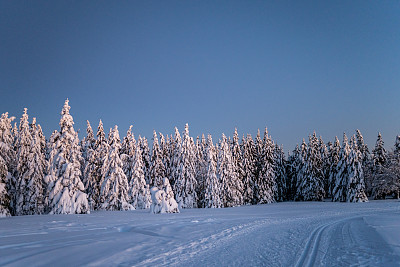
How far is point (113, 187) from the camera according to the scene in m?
38.5

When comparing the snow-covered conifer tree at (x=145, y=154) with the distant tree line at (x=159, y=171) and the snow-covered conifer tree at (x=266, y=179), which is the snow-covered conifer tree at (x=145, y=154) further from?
the snow-covered conifer tree at (x=266, y=179)

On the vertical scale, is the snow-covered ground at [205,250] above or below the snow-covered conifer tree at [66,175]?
below

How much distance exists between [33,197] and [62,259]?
33.4 metres

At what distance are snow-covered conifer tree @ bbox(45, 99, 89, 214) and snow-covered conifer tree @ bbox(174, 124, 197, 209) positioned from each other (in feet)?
65.1

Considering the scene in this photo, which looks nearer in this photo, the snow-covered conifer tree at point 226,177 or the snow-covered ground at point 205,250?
the snow-covered ground at point 205,250

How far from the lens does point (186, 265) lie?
7.36 m

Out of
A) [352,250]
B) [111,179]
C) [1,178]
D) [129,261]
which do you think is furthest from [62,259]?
[111,179]

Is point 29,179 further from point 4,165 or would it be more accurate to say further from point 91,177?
point 91,177

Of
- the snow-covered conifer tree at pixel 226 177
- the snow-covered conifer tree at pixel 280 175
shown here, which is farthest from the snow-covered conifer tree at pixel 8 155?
the snow-covered conifer tree at pixel 280 175

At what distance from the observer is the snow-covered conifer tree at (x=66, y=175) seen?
29375 millimetres

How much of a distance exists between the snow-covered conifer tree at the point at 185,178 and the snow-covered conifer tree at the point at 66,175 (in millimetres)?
19833

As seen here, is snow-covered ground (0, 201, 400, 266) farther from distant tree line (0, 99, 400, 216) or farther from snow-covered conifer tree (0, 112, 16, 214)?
snow-covered conifer tree (0, 112, 16, 214)

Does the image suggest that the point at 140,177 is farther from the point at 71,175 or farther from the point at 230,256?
the point at 230,256

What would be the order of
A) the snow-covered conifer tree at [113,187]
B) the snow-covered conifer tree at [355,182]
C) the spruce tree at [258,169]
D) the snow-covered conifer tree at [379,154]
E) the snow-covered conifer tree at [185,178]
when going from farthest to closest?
the snow-covered conifer tree at [379,154], the spruce tree at [258,169], the snow-covered conifer tree at [355,182], the snow-covered conifer tree at [185,178], the snow-covered conifer tree at [113,187]
